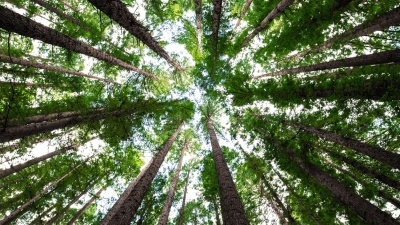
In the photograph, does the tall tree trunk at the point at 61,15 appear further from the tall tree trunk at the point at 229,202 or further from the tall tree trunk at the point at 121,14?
the tall tree trunk at the point at 229,202

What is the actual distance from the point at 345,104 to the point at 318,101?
903 mm

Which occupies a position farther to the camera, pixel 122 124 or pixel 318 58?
pixel 318 58

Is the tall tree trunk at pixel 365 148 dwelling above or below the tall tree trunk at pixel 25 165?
above

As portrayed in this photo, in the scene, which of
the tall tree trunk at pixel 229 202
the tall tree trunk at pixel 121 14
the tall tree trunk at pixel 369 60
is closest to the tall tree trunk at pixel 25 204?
the tall tree trunk at pixel 121 14

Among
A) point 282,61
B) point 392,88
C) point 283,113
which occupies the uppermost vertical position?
point 282,61

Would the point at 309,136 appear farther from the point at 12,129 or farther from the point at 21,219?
the point at 21,219

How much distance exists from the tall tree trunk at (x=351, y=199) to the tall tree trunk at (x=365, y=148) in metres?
1.28

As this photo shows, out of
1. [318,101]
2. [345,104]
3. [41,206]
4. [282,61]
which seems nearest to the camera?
[345,104]

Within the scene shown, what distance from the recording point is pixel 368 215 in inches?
247

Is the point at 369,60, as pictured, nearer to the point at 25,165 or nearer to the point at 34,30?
the point at 34,30

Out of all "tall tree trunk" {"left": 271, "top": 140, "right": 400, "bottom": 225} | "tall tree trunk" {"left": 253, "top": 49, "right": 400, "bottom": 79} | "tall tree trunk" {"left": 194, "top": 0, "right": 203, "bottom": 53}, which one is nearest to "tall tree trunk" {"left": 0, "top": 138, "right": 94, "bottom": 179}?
"tall tree trunk" {"left": 194, "top": 0, "right": 203, "bottom": 53}

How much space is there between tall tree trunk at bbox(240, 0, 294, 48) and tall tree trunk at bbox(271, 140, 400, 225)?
5.81 m

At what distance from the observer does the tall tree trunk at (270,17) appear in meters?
8.95

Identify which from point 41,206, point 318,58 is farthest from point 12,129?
point 318,58
